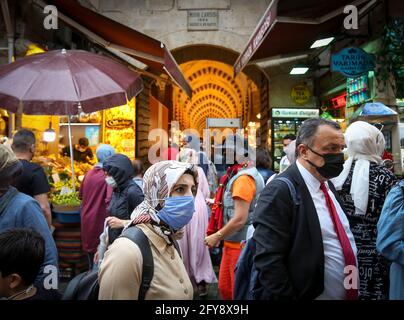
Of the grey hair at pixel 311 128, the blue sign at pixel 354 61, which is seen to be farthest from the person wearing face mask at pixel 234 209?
the blue sign at pixel 354 61

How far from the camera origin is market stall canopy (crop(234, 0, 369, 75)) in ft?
20.9

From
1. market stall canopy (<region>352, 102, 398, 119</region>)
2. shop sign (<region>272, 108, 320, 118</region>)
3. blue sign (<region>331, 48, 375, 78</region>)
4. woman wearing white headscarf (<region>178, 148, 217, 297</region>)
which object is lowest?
woman wearing white headscarf (<region>178, 148, 217, 297</region>)

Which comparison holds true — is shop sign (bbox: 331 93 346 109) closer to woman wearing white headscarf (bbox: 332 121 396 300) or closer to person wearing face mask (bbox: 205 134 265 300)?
person wearing face mask (bbox: 205 134 265 300)

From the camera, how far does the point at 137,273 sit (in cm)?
168

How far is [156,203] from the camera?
1.99 metres

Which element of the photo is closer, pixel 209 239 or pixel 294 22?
pixel 209 239

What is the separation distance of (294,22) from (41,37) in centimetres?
531

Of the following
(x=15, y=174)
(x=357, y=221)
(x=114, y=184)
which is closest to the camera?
(x=15, y=174)

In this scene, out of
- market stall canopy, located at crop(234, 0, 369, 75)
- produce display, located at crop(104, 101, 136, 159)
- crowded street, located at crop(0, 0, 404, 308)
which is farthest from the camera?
produce display, located at crop(104, 101, 136, 159)

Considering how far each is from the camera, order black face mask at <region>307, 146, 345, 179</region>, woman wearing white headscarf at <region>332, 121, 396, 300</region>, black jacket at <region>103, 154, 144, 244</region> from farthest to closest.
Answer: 1. black jacket at <region>103, 154, 144, 244</region>
2. woman wearing white headscarf at <region>332, 121, 396, 300</region>
3. black face mask at <region>307, 146, 345, 179</region>

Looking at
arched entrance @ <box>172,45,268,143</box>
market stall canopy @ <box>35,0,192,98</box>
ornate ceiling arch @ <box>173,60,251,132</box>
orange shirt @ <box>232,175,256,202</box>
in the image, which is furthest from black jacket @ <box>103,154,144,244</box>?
ornate ceiling arch @ <box>173,60,251,132</box>

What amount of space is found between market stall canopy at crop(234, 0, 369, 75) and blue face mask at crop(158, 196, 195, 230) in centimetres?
497

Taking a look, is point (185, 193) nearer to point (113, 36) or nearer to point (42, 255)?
point (42, 255)
